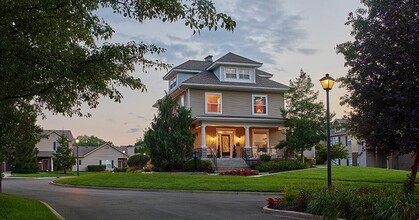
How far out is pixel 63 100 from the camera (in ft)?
32.9

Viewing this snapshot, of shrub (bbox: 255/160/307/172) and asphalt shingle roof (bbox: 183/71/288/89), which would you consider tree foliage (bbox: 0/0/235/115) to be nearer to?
shrub (bbox: 255/160/307/172)

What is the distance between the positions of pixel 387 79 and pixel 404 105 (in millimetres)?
1019

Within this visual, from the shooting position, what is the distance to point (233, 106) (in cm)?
3731

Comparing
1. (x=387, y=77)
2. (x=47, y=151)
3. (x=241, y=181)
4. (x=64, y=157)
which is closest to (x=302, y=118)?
(x=241, y=181)

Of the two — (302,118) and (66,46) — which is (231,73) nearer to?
(302,118)

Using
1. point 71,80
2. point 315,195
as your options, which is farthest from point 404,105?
point 71,80

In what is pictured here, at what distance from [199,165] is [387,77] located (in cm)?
2011

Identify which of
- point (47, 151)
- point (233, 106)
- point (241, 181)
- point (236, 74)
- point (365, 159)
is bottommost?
point (365, 159)

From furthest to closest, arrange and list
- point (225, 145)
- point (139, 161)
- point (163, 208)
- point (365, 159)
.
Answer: point (365, 159)
point (139, 161)
point (225, 145)
point (163, 208)

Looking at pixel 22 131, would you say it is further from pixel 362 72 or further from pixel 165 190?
pixel 362 72

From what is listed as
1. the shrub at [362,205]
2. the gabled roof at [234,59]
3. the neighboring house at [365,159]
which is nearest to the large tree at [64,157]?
the gabled roof at [234,59]

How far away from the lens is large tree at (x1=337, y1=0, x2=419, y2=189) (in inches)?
503

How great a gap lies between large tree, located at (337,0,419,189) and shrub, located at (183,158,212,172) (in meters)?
18.3

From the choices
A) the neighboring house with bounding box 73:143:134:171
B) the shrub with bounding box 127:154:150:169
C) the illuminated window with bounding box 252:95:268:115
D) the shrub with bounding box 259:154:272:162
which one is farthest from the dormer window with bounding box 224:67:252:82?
the neighboring house with bounding box 73:143:134:171
